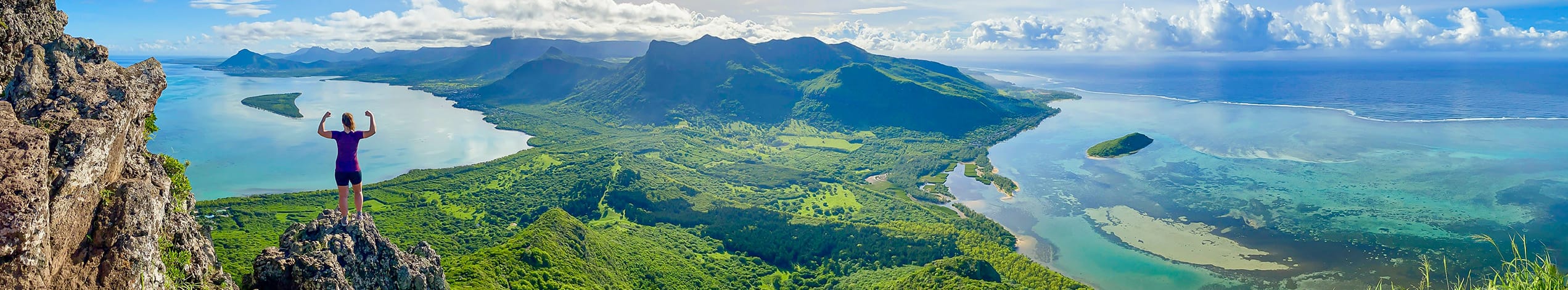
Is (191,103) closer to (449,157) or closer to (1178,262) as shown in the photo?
(449,157)

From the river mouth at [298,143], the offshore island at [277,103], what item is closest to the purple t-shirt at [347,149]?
the river mouth at [298,143]

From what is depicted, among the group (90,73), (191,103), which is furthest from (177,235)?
(191,103)

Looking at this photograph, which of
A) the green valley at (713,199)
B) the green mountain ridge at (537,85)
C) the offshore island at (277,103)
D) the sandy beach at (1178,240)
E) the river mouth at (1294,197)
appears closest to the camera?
the green valley at (713,199)

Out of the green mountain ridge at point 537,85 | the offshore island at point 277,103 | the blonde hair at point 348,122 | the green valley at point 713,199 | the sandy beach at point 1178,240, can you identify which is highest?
the blonde hair at point 348,122

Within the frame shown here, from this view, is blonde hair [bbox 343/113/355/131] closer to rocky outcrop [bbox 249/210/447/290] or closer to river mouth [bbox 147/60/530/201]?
rocky outcrop [bbox 249/210/447/290]

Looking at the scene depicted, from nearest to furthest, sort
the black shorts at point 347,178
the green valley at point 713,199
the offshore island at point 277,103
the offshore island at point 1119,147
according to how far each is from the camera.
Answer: the black shorts at point 347,178, the green valley at point 713,199, the offshore island at point 1119,147, the offshore island at point 277,103

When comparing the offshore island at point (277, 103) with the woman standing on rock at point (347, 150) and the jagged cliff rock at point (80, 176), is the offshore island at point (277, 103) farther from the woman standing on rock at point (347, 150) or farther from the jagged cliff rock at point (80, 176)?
the jagged cliff rock at point (80, 176)

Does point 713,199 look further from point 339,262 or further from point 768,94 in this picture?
point 768,94

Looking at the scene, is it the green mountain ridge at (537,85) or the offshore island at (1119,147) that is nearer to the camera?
the offshore island at (1119,147)
